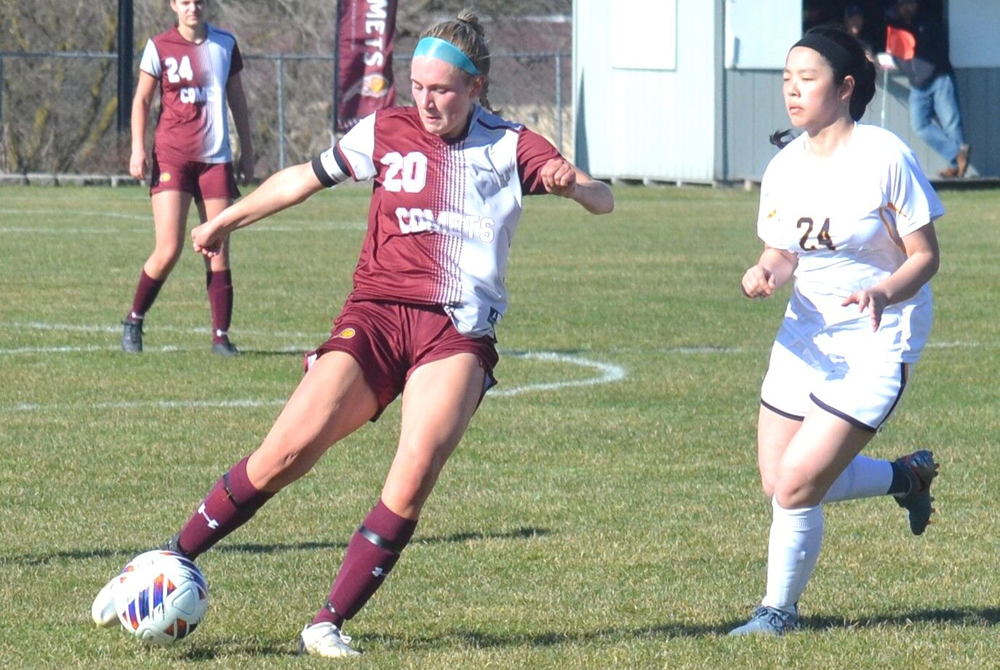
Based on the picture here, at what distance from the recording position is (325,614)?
4918mm

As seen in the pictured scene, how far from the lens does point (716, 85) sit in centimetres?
2531

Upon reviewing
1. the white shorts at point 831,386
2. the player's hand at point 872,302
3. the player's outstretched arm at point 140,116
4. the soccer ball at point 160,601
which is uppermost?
the player's outstretched arm at point 140,116

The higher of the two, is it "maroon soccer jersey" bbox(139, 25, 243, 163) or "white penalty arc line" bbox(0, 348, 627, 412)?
"maroon soccer jersey" bbox(139, 25, 243, 163)

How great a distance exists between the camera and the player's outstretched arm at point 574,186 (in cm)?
491

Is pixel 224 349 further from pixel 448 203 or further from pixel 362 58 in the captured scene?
pixel 362 58

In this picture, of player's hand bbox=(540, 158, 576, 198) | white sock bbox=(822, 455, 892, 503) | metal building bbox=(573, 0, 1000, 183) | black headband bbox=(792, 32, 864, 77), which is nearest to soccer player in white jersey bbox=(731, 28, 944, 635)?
black headband bbox=(792, 32, 864, 77)

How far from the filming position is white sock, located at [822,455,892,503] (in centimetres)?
564

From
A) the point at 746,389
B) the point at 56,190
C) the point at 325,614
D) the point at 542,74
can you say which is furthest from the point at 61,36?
the point at 325,614

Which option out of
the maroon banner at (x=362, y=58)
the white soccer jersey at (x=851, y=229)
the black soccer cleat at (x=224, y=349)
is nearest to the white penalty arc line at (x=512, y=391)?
the black soccer cleat at (x=224, y=349)

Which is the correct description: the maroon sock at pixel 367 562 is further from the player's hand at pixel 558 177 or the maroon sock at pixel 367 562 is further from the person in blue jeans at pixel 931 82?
the person in blue jeans at pixel 931 82

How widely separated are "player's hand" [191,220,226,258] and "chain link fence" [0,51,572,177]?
23109 millimetres

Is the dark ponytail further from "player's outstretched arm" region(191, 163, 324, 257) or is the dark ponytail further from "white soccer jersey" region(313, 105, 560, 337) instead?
"player's outstretched arm" region(191, 163, 324, 257)

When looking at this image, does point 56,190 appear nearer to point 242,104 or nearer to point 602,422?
point 242,104

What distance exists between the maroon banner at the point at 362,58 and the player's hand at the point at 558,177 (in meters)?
21.8
